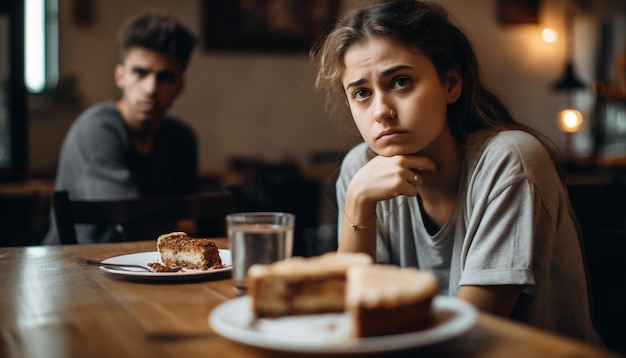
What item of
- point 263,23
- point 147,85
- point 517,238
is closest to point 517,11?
point 263,23

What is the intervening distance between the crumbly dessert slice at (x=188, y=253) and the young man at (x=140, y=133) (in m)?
1.18

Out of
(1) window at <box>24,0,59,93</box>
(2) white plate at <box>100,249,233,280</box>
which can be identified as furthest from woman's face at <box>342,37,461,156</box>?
(1) window at <box>24,0,59,93</box>

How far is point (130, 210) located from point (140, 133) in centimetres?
107

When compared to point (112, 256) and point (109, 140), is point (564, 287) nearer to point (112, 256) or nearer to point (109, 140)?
point (112, 256)

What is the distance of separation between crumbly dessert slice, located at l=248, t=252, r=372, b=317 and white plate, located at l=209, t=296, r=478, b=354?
0.01 meters

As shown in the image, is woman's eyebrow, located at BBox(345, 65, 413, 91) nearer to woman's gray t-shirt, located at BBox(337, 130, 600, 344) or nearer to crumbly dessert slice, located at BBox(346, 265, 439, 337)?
woman's gray t-shirt, located at BBox(337, 130, 600, 344)

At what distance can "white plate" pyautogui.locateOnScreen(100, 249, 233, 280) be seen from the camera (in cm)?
122

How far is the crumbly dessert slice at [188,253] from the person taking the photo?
1.31 m

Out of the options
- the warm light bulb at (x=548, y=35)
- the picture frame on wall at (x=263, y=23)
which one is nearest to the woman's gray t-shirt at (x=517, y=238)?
the picture frame on wall at (x=263, y=23)

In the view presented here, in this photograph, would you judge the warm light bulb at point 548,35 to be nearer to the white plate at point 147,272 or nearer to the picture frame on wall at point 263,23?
the picture frame on wall at point 263,23

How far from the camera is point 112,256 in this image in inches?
59.4

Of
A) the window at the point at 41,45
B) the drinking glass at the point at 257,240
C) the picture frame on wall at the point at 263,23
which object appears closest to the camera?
the drinking glass at the point at 257,240

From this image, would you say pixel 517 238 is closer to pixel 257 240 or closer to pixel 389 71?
pixel 389 71

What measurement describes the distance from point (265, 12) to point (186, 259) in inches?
215
